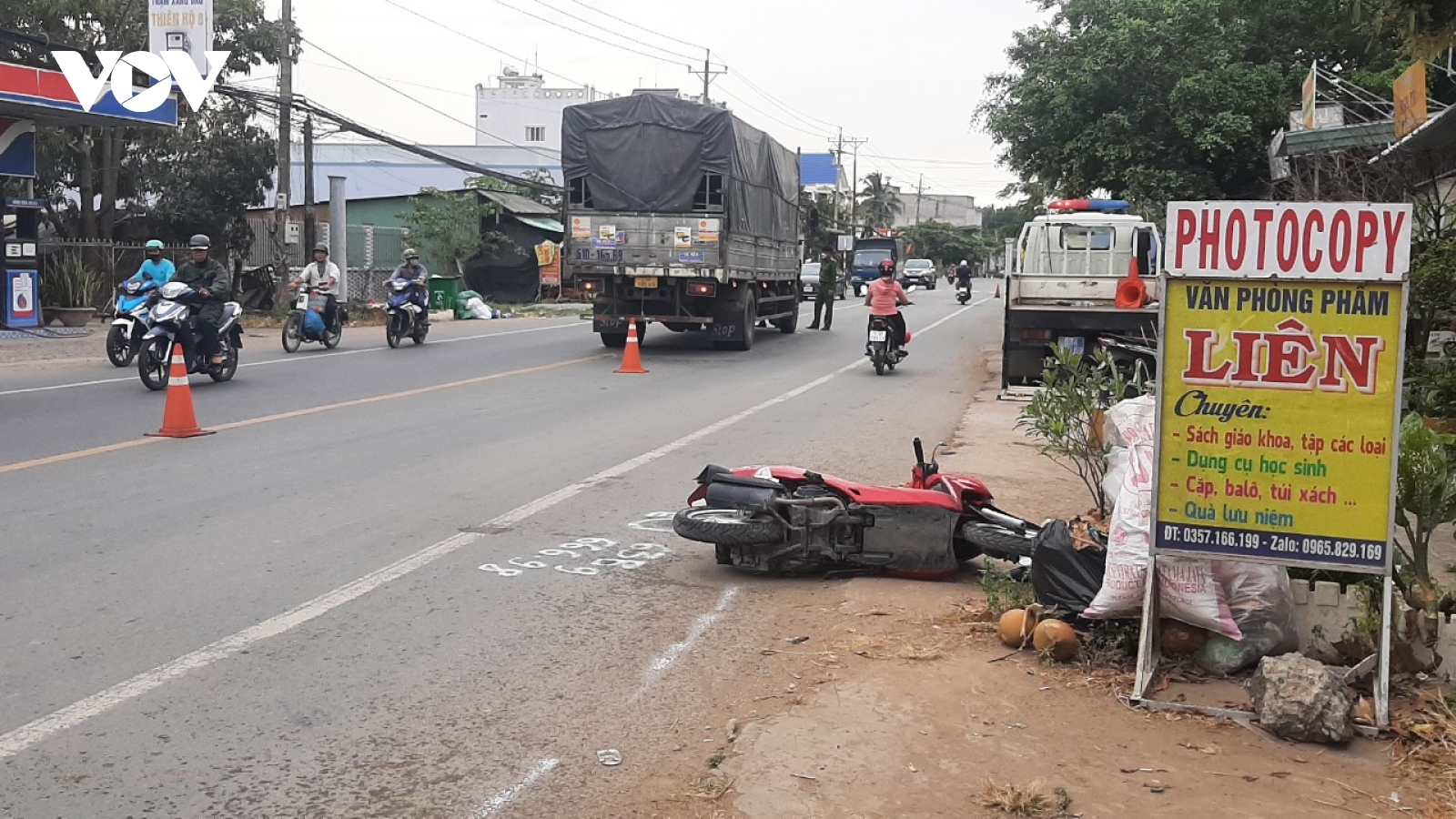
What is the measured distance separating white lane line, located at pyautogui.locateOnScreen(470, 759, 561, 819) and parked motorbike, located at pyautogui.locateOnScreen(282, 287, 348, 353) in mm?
16413

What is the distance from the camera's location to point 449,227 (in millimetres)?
35531

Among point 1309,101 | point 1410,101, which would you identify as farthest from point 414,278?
point 1309,101

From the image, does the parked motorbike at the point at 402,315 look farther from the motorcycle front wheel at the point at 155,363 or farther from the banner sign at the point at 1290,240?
the banner sign at the point at 1290,240

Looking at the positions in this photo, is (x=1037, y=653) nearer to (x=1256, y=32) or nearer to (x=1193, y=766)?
(x=1193, y=766)

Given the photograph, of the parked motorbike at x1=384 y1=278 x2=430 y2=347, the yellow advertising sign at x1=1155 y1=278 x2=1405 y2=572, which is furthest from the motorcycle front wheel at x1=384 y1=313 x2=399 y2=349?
the yellow advertising sign at x1=1155 y1=278 x2=1405 y2=572

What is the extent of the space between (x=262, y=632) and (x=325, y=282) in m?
15.4

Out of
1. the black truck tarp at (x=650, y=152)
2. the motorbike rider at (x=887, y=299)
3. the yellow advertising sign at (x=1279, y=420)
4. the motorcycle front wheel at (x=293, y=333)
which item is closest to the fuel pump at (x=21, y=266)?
the motorcycle front wheel at (x=293, y=333)

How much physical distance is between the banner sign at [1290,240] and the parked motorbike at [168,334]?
1179 centimetres

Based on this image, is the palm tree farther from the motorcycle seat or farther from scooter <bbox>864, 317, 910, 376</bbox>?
the motorcycle seat

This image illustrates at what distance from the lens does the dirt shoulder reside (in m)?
3.95

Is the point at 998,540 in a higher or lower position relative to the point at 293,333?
lower

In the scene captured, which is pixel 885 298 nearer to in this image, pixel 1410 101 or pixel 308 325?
pixel 1410 101

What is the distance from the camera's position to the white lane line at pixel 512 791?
3900 mm

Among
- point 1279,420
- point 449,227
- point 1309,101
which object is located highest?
point 1309,101
